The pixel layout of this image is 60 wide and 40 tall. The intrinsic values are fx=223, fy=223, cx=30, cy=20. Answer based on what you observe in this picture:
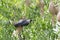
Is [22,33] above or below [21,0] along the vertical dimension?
below

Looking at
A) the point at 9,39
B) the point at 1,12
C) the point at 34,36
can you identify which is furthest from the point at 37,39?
the point at 1,12

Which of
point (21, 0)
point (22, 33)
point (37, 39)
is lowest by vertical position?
point (22, 33)

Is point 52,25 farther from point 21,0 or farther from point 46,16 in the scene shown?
point 21,0

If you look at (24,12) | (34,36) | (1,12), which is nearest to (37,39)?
(34,36)

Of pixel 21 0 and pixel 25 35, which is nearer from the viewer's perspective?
pixel 25 35

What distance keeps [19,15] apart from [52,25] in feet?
2.63

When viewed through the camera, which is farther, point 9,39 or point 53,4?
point 9,39

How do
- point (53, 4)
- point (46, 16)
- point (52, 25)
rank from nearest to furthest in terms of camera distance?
point (53, 4)
point (52, 25)
point (46, 16)

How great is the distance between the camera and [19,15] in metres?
3.32

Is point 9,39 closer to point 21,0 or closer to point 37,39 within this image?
point 37,39

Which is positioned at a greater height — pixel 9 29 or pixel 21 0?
pixel 21 0

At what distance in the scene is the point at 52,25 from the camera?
2.65m

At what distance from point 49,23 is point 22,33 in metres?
0.65

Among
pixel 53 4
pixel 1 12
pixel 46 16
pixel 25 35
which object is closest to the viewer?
pixel 53 4
